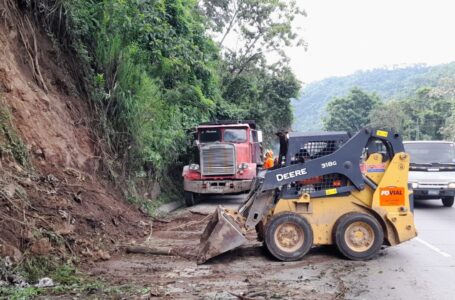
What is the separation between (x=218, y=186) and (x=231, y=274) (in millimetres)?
9367

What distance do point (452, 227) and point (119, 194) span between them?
7.88 metres

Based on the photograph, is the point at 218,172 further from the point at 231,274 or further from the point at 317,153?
the point at 231,274

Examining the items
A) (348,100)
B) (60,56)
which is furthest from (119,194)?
(348,100)

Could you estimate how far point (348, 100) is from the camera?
65.3 metres

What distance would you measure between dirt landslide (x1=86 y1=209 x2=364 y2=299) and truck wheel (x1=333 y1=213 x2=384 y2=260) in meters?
0.26

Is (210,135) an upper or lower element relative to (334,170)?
upper

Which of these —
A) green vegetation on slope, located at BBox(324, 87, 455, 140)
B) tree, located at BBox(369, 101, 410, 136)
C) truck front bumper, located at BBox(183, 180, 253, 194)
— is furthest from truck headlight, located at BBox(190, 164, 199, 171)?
tree, located at BBox(369, 101, 410, 136)

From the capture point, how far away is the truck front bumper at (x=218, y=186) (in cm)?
1656

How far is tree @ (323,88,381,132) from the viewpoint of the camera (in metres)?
63.5

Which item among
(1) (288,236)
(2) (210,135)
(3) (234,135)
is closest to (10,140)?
(1) (288,236)

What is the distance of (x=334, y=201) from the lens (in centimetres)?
844

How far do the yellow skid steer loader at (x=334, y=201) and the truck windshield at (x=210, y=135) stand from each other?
9.37m

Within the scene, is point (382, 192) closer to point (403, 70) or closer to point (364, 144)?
point (364, 144)

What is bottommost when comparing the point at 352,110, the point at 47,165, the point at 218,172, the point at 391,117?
the point at 218,172
